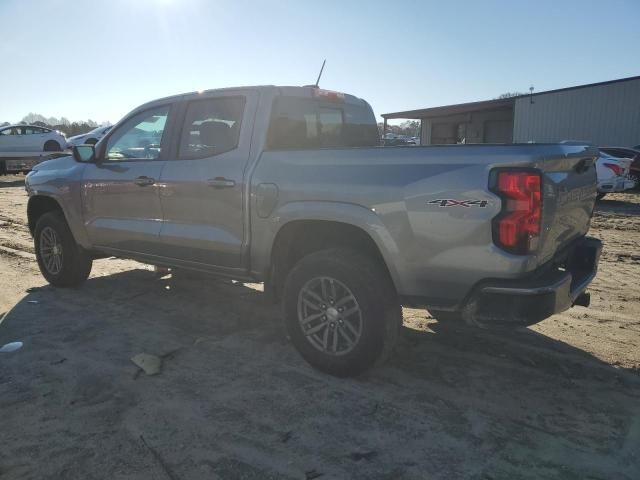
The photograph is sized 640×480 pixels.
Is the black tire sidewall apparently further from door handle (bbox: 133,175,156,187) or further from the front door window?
the front door window

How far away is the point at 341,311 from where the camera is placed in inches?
135

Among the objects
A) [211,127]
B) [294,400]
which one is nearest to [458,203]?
[294,400]

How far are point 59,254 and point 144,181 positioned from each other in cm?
181

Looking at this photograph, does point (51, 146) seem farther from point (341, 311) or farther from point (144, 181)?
point (341, 311)

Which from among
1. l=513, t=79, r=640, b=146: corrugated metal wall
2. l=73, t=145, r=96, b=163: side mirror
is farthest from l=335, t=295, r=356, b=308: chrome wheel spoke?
l=513, t=79, r=640, b=146: corrugated metal wall

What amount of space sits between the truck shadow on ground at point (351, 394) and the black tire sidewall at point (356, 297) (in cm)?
14

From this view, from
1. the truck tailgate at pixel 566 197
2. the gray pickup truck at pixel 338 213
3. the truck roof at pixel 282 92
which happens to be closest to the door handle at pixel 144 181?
the gray pickup truck at pixel 338 213

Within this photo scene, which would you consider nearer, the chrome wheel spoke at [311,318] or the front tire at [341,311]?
the front tire at [341,311]

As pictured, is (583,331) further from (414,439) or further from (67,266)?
(67,266)

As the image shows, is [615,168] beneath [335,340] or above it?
above

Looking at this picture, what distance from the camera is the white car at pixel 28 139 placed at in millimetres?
21234

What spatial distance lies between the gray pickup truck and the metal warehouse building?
2049 centimetres

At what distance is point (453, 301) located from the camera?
9.91ft

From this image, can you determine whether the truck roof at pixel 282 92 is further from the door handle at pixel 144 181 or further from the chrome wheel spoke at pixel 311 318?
the chrome wheel spoke at pixel 311 318
